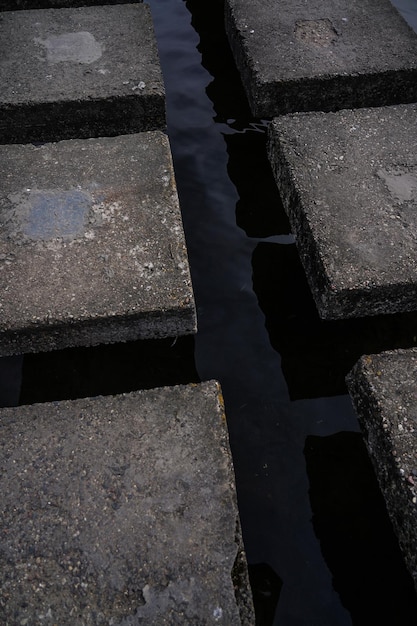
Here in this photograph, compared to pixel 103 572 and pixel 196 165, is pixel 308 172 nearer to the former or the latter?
pixel 196 165

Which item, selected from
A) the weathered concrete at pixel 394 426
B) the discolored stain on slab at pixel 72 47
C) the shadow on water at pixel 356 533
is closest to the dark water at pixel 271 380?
the shadow on water at pixel 356 533

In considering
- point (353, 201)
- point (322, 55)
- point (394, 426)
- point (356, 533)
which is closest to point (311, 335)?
point (353, 201)

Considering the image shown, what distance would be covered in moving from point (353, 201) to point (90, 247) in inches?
46.4

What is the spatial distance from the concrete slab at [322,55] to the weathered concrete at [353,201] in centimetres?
34

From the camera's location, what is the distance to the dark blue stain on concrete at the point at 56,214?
7.70 ft

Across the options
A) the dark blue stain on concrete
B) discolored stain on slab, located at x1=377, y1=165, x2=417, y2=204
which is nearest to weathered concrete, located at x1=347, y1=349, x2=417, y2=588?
discolored stain on slab, located at x1=377, y1=165, x2=417, y2=204

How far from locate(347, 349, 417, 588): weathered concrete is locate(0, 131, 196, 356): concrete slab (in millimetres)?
701

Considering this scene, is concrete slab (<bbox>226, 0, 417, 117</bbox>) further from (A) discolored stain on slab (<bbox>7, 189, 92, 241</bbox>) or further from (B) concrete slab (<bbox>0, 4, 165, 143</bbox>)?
(A) discolored stain on slab (<bbox>7, 189, 92, 241</bbox>)

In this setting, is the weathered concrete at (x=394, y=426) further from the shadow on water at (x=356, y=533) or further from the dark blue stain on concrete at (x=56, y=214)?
the dark blue stain on concrete at (x=56, y=214)

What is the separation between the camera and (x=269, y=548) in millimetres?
2020

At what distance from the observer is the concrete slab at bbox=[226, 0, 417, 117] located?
10.4 feet

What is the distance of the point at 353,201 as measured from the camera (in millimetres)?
2510

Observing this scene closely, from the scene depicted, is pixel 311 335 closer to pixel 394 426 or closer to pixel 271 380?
pixel 271 380

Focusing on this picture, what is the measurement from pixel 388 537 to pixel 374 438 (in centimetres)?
38
